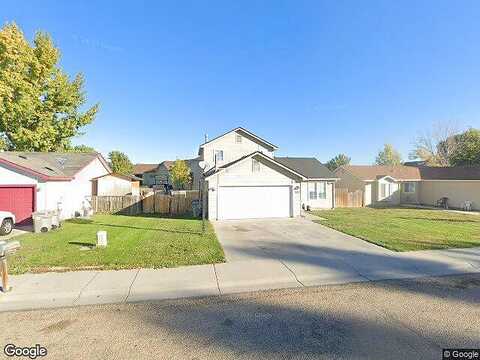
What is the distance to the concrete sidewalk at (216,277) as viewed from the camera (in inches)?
218

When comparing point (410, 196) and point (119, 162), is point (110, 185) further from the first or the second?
point (410, 196)

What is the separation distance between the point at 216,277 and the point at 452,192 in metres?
27.4

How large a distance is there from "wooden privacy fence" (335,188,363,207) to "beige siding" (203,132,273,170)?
9.53 meters

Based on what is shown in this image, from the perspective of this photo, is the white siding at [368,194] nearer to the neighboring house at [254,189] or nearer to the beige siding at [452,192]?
the beige siding at [452,192]

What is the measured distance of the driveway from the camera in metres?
6.86

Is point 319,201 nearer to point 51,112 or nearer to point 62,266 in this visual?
point 62,266

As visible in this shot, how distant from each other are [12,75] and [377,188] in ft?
113

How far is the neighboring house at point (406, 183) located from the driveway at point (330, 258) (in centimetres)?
1817

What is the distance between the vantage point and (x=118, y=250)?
8.77 metres

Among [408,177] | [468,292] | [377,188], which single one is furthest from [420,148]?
[468,292]

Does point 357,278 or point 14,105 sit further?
point 14,105

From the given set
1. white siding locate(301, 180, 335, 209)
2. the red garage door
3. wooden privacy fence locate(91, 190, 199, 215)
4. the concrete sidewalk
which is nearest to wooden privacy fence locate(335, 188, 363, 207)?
white siding locate(301, 180, 335, 209)

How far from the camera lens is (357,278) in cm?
655

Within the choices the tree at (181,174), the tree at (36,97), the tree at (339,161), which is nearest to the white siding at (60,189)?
the tree at (36,97)
